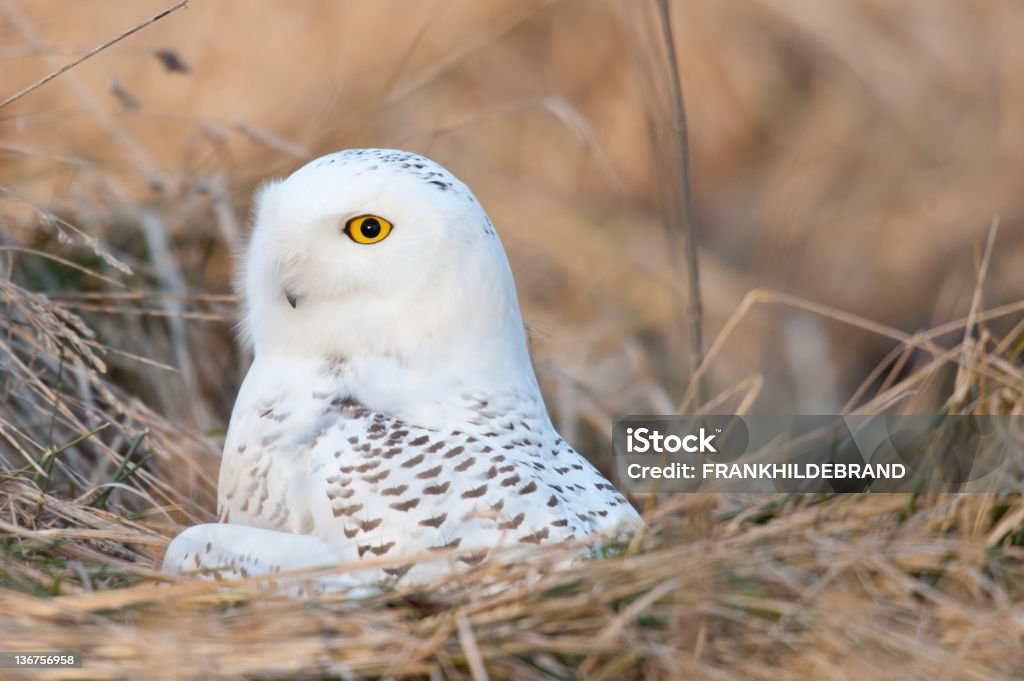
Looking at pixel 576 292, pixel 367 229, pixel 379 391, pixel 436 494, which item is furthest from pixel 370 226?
pixel 576 292

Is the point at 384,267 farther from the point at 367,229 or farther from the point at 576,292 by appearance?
the point at 576,292

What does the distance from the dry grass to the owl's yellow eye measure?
2.01ft

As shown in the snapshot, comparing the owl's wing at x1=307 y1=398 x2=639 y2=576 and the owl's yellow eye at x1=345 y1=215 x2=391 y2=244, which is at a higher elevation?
the owl's yellow eye at x1=345 y1=215 x2=391 y2=244

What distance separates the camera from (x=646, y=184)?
752 cm

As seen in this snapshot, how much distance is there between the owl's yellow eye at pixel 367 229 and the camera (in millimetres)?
2590

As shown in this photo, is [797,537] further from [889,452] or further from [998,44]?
[998,44]

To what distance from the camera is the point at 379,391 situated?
2.57m

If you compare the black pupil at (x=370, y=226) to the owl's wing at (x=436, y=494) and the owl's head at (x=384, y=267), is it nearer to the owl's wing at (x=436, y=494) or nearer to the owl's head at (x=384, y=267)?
the owl's head at (x=384, y=267)

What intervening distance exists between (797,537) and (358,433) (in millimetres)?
890
